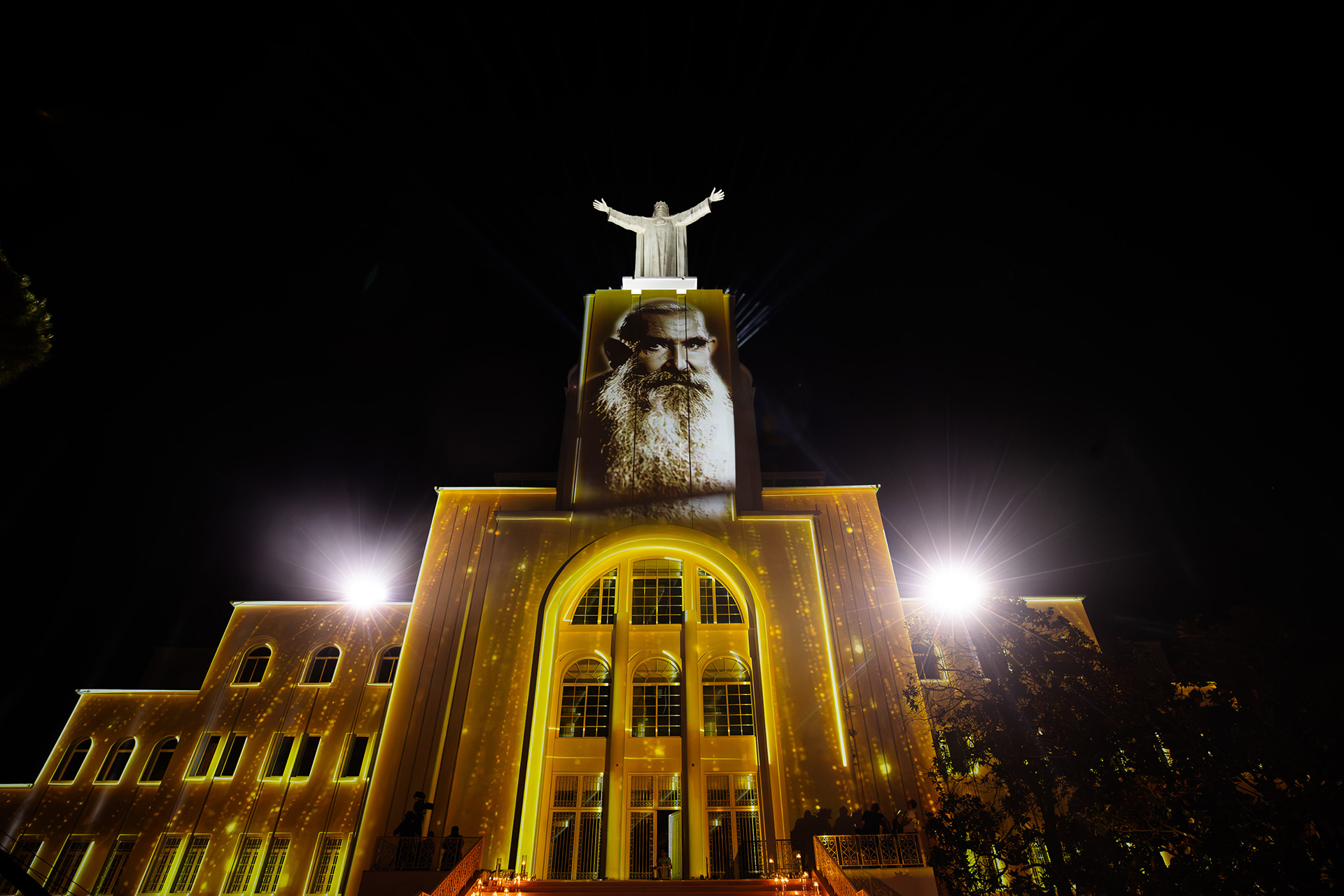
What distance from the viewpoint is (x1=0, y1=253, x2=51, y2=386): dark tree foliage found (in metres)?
9.69

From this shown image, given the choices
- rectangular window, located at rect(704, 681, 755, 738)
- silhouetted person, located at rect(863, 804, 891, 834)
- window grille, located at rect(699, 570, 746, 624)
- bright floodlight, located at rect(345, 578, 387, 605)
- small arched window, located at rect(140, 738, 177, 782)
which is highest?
bright floodlight, located at rect(345, 578, 387, 605)

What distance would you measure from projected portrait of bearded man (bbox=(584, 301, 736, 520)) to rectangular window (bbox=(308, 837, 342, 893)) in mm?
12202

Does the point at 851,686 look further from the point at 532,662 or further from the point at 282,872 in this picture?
the point at 282,872

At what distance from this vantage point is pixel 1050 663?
13.8 meters

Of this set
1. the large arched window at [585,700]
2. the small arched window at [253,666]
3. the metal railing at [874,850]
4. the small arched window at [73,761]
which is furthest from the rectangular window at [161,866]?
the metal railing at [874,850]

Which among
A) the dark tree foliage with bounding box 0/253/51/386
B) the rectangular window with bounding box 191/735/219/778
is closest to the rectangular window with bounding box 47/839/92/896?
the rectangular window with bounding box 191/735/219/778

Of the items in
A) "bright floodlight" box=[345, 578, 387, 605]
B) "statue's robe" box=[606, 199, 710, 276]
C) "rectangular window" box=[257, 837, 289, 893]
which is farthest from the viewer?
"statue's robe" box=[606, 199, 710, 276]

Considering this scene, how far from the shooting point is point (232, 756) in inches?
791

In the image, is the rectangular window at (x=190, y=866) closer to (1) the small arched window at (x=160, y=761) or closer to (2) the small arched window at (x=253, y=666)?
(1) the small arched window at (x=160, y=761)

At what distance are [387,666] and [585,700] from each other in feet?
25.7

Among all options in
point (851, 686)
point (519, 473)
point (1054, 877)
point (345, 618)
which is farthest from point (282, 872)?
point (1054, 877)

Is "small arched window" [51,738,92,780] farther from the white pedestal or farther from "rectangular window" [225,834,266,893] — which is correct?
the white pedestal

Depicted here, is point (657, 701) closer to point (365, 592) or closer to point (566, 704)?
point (566, 704)

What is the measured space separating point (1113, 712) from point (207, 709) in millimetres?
24273
